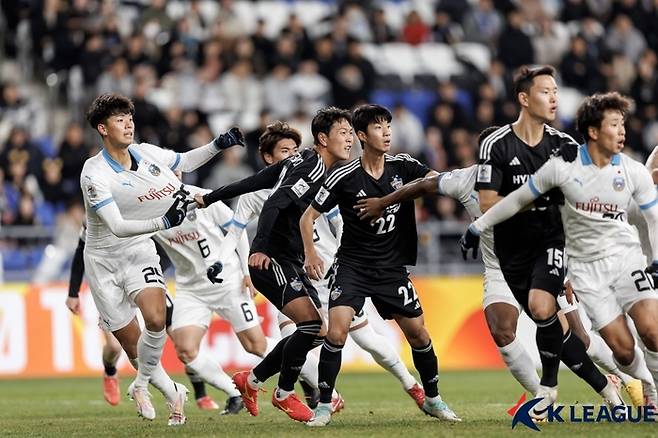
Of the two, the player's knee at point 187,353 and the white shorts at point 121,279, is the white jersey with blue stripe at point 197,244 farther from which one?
the white shorts at point 121,279

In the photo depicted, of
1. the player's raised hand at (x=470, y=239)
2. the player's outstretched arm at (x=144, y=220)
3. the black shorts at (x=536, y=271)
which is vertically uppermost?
the player's outstretched arm at (x=144, y=220)

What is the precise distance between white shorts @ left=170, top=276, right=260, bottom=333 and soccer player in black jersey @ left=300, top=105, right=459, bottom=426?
97.1 inches

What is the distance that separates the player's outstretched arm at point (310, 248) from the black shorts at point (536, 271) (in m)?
1.50

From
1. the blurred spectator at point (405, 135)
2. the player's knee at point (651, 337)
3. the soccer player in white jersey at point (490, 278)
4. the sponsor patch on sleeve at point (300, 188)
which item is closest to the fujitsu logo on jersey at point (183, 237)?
the sponsor patch on sleeve at point (300, 188)

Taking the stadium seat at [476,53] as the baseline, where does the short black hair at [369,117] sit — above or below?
below

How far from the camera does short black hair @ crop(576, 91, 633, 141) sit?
32.0ft

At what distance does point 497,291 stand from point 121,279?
11.2ft

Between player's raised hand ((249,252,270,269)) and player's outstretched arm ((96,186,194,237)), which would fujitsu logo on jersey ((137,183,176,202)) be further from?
player's raised hand ((249,252,270,269))

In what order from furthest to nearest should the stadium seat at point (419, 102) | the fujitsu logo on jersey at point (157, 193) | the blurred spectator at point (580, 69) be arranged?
the blurred spectator at point (580, 69) → the stadium seat at point (419, 102) → the fujitsu logo on jersey at point (157, 193)

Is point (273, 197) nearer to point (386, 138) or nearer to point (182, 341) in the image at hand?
point (386, 138)

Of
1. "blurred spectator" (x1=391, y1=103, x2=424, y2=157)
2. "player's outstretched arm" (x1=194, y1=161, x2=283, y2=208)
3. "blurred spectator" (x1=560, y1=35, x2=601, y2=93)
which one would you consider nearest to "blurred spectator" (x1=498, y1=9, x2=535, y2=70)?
"blurred spectator" (x1=560, y1=35, x2=601, y2=93)

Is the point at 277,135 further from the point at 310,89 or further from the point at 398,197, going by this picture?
the point at 310,89

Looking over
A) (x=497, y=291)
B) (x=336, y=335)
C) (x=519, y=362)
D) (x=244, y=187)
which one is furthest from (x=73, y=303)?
(x=519, y=362)

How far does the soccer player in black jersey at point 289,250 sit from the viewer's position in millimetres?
11117
